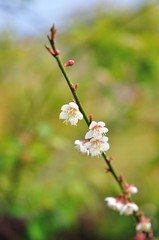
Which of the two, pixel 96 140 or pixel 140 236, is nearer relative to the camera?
pixel 96 140

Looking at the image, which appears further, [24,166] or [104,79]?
[104,79]

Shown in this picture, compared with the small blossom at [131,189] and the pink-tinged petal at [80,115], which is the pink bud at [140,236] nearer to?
the small blossom at [131,189]

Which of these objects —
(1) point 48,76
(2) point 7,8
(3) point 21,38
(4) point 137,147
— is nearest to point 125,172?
(4) point 137,147

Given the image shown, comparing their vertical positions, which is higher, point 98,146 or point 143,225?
point 98,146

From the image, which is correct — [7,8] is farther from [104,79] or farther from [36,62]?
[104,79]

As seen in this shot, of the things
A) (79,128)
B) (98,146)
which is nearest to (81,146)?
(98,146)

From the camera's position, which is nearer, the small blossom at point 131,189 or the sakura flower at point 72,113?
the sakura flower at point 72,113

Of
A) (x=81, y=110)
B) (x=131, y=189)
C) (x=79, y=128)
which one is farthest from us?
(x=79, y=128)

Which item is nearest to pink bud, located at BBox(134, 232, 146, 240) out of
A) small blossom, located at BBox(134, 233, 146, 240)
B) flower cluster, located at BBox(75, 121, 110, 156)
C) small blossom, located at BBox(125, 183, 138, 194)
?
small blossom, located at BBox(134, 233, 146, 240)

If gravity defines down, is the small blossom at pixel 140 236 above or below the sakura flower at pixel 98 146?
below

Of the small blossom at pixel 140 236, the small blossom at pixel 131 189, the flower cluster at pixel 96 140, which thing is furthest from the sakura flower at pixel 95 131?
the small blossom at pixel 140 236

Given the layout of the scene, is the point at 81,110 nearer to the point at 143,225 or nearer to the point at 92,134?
the point at 92,134
